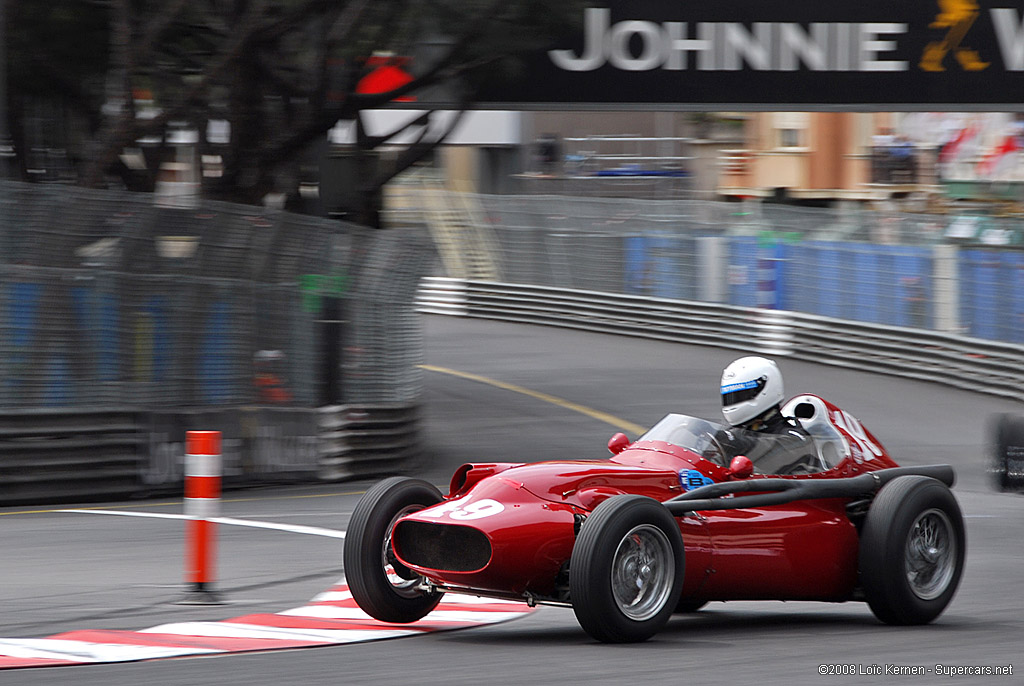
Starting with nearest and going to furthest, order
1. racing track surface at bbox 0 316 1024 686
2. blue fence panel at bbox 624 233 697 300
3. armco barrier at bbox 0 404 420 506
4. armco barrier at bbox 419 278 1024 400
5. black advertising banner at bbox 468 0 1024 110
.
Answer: racing track surface at bbox 0 316 1024 686
armco barrier at bbox 0 404 420 506
black advertising banner at bbox 468 0 1024 110
armco barrier at bbox 419 278 1024 400
blue fence panel at bbox 624 233 697 300

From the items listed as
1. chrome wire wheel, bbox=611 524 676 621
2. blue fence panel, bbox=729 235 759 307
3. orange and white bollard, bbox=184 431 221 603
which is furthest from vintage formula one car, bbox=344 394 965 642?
blue fence panel, bbox=729 235 759 307

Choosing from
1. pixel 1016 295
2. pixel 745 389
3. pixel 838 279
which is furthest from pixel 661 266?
pixel 745 389

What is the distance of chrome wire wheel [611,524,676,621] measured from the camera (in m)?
7.54

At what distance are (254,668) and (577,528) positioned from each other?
168cm

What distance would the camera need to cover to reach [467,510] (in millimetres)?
7715

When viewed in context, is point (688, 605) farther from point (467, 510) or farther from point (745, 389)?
point (467, 510)

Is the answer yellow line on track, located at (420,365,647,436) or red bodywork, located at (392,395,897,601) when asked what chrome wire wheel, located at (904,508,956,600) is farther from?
yellow line on track, located at (420,365,647,436)

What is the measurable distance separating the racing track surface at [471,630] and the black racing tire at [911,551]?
0.14 m

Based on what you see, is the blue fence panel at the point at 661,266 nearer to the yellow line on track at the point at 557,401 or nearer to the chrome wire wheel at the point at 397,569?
the yellow line on track at the point at 557,401

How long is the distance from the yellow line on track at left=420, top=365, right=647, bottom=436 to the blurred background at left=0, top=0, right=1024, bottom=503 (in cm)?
362

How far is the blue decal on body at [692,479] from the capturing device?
8.37m

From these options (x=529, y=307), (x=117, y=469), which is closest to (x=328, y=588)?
(x=117, y=469)

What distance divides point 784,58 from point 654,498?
1543 centimetres

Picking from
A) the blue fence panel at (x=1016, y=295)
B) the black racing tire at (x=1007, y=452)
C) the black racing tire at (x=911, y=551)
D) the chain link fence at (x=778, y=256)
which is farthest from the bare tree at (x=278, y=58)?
the black racing tire at (x=911, y=551)
